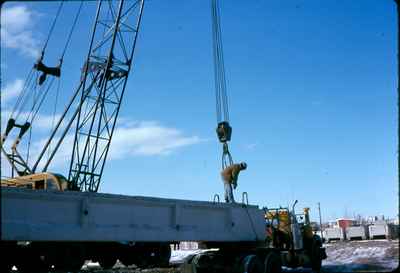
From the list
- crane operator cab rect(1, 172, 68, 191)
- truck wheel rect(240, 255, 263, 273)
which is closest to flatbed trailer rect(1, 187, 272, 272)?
truck wheel rect(240, 255, 263, 273)

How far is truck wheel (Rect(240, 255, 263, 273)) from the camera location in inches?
402

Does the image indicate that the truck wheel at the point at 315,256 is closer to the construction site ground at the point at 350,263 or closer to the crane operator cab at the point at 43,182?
the construction site ground at the point at 350,263

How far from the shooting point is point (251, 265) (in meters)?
10.3

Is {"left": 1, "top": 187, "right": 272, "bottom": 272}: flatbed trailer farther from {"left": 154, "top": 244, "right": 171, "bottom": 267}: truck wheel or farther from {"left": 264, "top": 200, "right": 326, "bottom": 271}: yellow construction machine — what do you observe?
{"left": 264, "top": 200, "right": 326, "bottom": 271}: yellow construction machine

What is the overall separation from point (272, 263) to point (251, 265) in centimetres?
86

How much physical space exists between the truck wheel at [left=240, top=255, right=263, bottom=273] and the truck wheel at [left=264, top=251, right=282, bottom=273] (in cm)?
18

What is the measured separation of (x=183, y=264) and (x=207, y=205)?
86.7 inches

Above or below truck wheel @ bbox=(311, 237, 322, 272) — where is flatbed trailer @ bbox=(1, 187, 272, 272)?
above

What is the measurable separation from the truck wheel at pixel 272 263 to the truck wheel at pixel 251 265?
0.18 metres

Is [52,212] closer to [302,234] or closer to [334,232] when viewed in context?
[302,234]

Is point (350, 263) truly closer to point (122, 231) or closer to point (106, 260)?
point (106, 260)

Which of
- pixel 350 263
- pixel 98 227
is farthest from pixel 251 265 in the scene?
pixel 350 263

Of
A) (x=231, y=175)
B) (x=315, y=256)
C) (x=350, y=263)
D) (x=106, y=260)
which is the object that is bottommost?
(x=350, y=263)

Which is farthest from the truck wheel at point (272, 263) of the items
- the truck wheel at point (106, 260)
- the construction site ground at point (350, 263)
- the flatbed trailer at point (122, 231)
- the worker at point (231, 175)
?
the truck wheel at point (106, 260)
